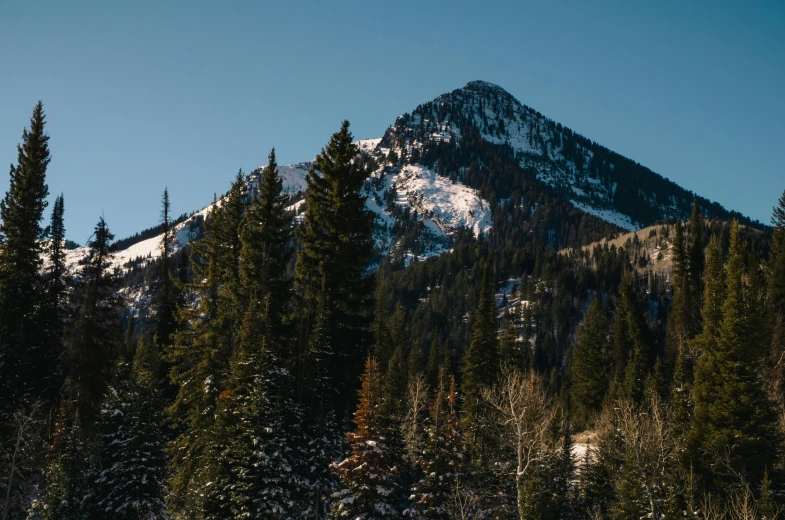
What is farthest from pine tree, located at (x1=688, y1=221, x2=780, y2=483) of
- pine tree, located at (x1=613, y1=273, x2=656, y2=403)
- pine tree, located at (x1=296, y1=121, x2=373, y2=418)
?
pine tree, located at (x1=613, y1=273, x2=656, y2=403)

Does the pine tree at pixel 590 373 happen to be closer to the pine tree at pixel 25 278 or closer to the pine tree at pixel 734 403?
the pine tree at pixel 734 403

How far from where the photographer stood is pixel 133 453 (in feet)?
116

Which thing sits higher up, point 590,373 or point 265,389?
point 590,373

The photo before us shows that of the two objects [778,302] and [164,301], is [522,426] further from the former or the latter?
[778,302]

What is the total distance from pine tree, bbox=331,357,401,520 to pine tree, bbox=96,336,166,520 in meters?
12.4

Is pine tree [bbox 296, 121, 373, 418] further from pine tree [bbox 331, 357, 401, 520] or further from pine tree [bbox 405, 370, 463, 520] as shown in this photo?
pine tree [bbox 405, 370, 463, 520]

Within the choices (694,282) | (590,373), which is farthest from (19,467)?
(694,282)

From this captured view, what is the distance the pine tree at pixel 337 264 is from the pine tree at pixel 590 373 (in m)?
57.0

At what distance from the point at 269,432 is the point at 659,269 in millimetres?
189211

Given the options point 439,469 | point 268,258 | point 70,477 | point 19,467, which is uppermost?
point 268,258

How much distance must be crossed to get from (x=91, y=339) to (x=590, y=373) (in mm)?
68720

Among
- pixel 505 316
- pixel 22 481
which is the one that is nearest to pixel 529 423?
pixel 22 481

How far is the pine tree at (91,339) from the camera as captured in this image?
3734 centimetres

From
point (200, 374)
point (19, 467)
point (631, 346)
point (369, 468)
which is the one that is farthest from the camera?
point (631, 346)
